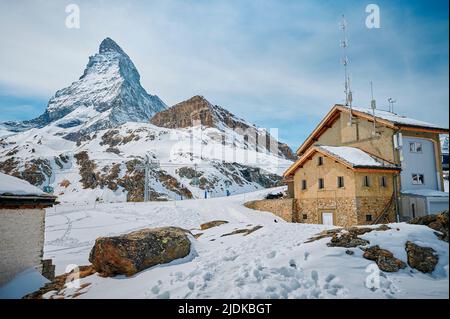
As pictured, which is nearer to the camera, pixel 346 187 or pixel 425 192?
pixel 425 192

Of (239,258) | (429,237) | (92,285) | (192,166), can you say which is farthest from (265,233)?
(192,166)

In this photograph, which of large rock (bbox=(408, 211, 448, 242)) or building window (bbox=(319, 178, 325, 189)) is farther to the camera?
building window (bbox=(319, 178, 325, 189))

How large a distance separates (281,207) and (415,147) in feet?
40.6

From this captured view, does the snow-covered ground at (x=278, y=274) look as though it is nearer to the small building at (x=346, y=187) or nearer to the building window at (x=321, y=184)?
the small building at (x=346, y=187)

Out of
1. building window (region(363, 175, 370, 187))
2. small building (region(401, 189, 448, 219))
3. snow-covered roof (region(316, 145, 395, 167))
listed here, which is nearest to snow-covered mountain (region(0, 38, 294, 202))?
snow-covered roof (region(316, 145, 395, 167))

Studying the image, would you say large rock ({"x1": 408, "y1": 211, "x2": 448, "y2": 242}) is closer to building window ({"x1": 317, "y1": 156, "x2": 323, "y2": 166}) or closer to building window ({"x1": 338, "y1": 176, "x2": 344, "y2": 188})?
building window ({"x1": 338, "y1": 176, "x2": 344, "y2": 188})

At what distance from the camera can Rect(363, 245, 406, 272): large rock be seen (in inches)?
325

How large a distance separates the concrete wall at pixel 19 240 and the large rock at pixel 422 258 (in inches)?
576

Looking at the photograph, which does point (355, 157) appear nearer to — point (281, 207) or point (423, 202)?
point (423, 202)

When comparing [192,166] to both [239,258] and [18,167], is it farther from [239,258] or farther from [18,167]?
[239,258]

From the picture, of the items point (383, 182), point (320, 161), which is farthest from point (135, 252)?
point (383, 182)

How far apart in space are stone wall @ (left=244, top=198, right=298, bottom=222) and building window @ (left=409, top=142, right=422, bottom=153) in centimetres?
1052

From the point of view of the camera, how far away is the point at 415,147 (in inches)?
894
